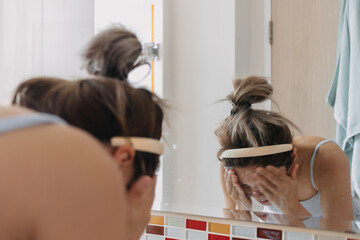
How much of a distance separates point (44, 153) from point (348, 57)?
0.62 metres

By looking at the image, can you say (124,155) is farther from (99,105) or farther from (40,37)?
(40,37)

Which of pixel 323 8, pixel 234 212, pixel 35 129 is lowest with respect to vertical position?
pixel 234 212

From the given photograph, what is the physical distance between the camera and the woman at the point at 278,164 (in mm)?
856

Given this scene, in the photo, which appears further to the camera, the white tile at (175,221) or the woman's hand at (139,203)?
the white tile at (175,221)

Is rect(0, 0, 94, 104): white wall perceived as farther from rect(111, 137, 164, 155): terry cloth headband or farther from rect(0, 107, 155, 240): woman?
rect(0, 107, 155, 240): woman

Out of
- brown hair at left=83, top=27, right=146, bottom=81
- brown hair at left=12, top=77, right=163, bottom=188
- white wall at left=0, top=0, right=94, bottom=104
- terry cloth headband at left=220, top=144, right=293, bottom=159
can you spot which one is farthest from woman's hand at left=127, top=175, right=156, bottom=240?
white wall at left=0, top=0, right=94, bottom=104

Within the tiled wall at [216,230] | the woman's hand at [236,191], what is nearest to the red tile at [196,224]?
the tiled wall at [216,230]

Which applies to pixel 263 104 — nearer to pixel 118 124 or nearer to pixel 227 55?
pixel 227 55

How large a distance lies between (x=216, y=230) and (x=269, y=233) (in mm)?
129

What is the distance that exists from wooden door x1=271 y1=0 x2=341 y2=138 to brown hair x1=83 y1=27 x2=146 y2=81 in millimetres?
313

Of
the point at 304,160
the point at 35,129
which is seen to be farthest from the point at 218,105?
the point at 35,129

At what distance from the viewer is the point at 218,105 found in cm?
97

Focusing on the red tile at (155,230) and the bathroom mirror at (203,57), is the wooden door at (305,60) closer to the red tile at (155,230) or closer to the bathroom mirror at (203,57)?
the bathroom mirror at (203,57)

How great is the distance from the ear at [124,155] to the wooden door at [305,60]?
15.6 inches
